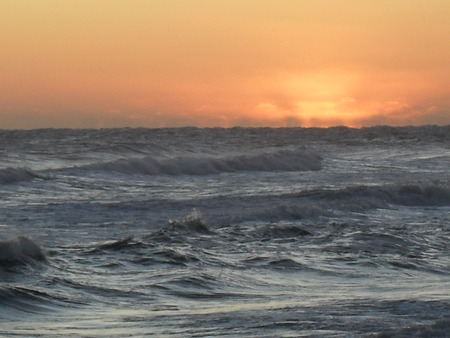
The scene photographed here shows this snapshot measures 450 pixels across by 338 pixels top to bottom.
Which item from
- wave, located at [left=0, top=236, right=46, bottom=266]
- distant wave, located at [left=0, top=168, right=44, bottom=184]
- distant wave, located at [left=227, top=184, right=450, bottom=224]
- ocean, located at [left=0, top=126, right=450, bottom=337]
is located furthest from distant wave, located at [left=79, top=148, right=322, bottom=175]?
wave, located at [left=0, top=236, right=46, bottom=266]

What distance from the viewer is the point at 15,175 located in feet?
90.7

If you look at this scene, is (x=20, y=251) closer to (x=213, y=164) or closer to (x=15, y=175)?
(x=15, y=175)

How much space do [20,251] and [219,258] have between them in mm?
2777

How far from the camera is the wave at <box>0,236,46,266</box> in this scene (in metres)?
12.5

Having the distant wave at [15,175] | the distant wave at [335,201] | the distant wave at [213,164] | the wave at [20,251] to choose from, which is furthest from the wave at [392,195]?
the wave at [20,251]

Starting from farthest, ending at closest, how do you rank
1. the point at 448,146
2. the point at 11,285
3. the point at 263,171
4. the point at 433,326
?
the point at 448,146
the point at 263,171
the point at 11,285
the point at 433,326

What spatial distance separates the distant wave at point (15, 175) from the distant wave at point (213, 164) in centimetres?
404

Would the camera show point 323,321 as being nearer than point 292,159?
Yes

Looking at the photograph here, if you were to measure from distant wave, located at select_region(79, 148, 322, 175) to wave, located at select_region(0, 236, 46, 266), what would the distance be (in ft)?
63.0

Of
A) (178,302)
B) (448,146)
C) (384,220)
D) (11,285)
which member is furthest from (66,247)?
(448,146)

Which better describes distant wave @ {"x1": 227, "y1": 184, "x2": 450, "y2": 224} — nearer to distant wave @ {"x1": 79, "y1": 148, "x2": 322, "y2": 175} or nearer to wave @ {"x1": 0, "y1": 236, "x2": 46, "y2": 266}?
wave @ {"x1": 0, "y1": 236, "x2": 46, "y2": 266}

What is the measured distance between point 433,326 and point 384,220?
11706mm

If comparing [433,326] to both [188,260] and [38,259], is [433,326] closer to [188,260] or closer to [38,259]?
[188,260]

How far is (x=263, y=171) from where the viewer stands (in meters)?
37.2
